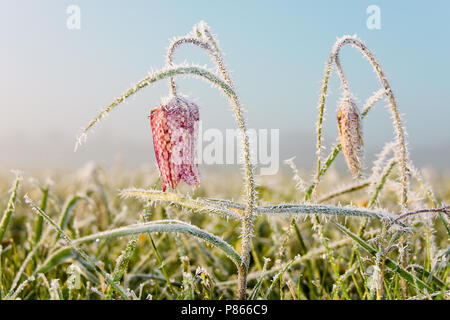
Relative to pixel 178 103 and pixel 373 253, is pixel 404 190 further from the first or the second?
pixel 178 103

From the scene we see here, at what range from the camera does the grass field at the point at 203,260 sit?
1.62 m

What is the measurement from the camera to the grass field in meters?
1.62

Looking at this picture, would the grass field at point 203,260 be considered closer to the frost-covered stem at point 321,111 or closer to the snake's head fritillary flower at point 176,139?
the snake's head fritillary flower at point 176,139

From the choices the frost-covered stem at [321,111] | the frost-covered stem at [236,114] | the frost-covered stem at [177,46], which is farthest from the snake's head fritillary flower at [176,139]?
the frost-covered stem at [321,111]

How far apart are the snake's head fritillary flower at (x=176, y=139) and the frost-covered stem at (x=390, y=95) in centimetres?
55

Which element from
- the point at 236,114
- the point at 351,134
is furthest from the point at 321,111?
the point at 236,114

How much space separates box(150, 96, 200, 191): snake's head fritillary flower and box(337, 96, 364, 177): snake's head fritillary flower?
0.52 metres

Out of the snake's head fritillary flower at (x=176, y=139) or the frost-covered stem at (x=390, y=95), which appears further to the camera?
the frost-covered stem at (x=390, y=95)

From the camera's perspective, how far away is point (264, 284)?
2135 millimetres

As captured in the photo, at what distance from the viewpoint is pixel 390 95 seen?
1.83 m

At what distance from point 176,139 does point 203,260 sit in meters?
0.95

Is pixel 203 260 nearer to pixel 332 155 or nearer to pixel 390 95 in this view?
pixel 332 155

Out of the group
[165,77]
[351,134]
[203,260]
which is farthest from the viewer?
[203,260]

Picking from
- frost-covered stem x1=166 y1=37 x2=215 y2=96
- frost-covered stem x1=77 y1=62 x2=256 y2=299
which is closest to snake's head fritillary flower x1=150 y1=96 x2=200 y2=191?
frost-covered stem x1=166 y1=37 x2=215 y2=96
